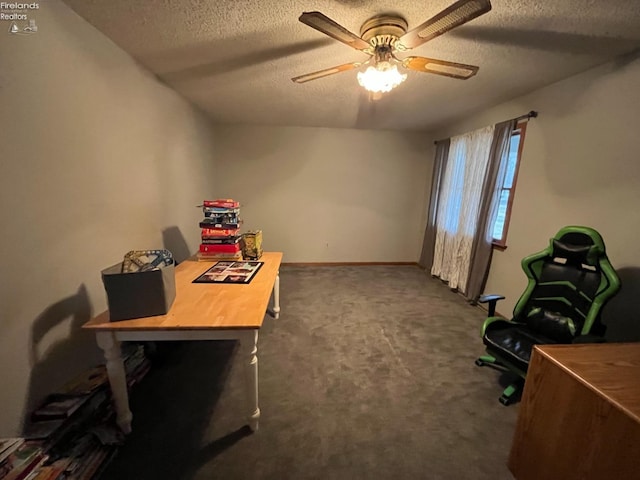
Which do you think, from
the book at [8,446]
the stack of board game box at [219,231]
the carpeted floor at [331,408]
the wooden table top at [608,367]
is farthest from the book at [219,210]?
the wooden table top at [608,367]

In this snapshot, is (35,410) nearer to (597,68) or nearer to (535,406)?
(535,406)

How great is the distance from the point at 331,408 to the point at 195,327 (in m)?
1.01

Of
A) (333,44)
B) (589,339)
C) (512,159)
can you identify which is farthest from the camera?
(512,159)

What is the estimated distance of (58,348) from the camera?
4.75 feet

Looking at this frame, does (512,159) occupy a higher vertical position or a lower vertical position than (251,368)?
higher

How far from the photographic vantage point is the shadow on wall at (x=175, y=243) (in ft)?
8.71

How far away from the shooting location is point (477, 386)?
1897mm

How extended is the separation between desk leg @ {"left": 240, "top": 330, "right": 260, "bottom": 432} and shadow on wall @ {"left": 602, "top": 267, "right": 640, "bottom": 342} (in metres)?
2.49

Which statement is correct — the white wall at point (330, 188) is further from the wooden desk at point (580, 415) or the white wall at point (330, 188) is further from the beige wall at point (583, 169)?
the wooden desk at point (580, 415)

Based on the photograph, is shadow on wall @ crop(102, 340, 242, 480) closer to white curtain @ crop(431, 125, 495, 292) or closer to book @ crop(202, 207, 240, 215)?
book @ crop(202, 207, 240, 215)

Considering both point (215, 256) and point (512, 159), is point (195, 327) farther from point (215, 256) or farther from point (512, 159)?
point (512, 159)

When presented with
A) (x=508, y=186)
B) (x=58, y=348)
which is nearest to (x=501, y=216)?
(x=508, y=186)

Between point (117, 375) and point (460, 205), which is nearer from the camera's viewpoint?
point (117, 375)

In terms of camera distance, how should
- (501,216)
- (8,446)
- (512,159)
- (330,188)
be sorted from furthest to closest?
1. (330,188)
2. (501,216)
3. (512,159)
4. (8,446)
